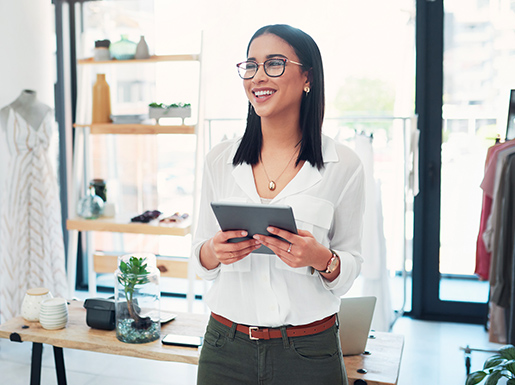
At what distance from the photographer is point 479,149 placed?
3.70m

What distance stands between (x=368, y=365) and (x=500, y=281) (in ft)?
4.91

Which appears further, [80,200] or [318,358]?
[80,200]

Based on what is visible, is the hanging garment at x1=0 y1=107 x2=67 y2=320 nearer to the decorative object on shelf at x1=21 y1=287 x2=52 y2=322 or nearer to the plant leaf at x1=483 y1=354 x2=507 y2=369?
the decorative object on shelf at x1=21 y1=287 x2=52 y2=322

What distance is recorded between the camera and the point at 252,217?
1.21 meters

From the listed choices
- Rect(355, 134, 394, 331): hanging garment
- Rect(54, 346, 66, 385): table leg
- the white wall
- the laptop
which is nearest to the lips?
the laptop

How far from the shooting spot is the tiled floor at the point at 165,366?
116 inches

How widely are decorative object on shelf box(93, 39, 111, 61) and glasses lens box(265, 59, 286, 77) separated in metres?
2.63

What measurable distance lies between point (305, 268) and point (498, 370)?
106 centimetres

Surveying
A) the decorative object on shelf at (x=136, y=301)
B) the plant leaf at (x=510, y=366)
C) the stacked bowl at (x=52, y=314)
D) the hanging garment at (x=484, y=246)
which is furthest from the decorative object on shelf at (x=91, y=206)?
the plant leaf at (x=510, y=366)

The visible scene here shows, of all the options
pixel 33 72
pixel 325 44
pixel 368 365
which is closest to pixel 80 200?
pixel 33 72

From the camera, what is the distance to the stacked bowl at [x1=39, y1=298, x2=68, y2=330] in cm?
213

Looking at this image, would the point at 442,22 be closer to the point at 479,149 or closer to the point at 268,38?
the point at 479,149

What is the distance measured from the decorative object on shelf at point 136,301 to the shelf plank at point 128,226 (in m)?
1.34

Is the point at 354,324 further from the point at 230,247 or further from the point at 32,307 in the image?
the point at 32,307
